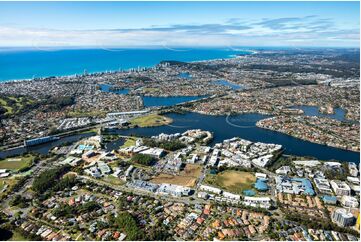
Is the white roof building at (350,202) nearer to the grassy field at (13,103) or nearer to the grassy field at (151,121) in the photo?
the grassy field at (151,121)

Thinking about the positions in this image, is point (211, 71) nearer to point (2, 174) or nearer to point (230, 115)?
point (230, 115)

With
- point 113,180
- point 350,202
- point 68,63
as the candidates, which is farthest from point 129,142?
point 68,63

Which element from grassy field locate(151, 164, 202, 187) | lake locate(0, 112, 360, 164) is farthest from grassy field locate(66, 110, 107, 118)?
grassy field locate(151, 164, 202, 187)

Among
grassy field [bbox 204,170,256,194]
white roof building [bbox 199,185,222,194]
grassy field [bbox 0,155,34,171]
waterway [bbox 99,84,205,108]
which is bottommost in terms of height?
waterway [bbox 99,84,205,108]

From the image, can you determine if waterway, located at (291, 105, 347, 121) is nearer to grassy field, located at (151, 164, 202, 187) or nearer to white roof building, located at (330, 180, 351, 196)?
white roof building, located at (330, 180, 351, 196)

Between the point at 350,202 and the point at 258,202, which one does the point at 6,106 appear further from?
the point at 350,202

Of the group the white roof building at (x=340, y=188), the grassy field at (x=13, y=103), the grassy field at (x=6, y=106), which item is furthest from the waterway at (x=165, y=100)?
the white roof building at (x=340, y=188)
